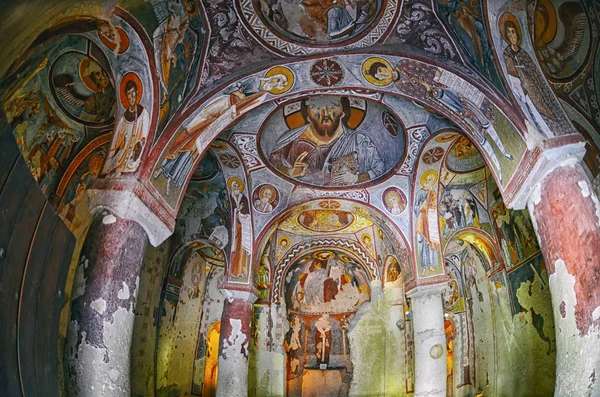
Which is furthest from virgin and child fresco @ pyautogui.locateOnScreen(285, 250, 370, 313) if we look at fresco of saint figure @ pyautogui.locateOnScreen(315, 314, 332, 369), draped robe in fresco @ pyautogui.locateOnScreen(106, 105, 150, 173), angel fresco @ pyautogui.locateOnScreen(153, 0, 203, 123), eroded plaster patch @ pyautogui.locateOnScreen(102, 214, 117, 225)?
eroded plaster patch @ pyautogui.locateOnScreen(102, 214, 117, 225)

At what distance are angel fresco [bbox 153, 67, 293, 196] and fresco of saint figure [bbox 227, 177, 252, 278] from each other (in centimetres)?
324

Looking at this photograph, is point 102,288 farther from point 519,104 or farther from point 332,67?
point 519,104

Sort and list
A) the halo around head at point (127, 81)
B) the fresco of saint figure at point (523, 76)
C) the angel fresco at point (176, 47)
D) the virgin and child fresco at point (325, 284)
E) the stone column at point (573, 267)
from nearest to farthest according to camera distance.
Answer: the stone column at point (573, 267), the fresco of saint figure at point (523, 76), the angel fresco at point (176, 47), the halo around head at point (127, 81), the virgin and child fresco at point (325, 284)

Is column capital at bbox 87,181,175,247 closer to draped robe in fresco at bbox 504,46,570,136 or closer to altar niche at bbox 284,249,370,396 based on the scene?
draped robe in fresco at bbox 504,46,570,136

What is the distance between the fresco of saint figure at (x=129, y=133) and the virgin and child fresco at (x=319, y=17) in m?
2.33

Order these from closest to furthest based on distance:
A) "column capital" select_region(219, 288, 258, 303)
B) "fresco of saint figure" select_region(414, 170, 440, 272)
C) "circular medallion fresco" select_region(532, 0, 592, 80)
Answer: "circular medallion fresco" select_region(532, 0, 592, 80) → "fresco of saint figure" select_region(414, 170, 440, 272) → "column capital" select_region(219, 288, 258, 303)

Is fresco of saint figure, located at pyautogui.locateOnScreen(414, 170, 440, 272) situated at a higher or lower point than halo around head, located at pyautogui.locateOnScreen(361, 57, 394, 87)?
lower

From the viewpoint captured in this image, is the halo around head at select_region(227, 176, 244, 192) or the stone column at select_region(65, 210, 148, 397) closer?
the stone column at select_region(65, 210, 148, 397)

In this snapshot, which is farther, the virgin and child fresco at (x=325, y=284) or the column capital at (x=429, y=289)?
the virgin and child fresco at (x=325, y=284)

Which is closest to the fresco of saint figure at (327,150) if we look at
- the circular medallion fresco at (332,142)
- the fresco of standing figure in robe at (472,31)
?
the circular medallion fresco at (332,142)

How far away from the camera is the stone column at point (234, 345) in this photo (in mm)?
11250

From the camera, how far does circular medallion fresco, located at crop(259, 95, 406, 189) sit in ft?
36.4

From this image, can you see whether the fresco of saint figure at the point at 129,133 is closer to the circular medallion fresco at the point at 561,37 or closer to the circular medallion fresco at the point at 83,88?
the circular medallion fresco at the point at 83,88

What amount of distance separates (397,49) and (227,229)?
22.0ft
